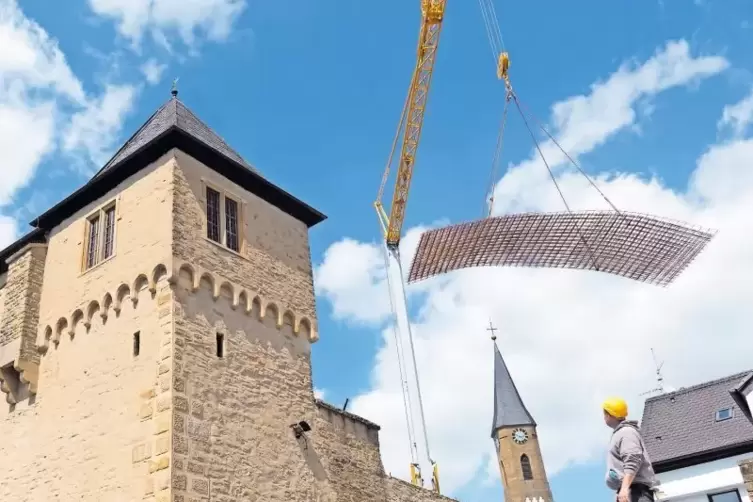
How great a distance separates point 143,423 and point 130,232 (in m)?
4.20

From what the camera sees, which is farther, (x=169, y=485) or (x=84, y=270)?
(x=84, y=270)

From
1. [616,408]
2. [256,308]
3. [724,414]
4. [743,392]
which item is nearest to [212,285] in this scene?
[256,308]

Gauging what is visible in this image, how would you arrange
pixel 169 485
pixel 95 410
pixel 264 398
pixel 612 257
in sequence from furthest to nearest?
pixel 612 257
pixel 264 398
pixel 95 410
pixel 169 485

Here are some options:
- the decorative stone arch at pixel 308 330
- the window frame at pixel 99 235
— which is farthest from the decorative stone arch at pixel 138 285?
the decorative stone arch at pixel 308 330

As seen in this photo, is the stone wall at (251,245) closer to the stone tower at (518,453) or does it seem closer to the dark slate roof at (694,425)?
the dark slate roof at (694,425)

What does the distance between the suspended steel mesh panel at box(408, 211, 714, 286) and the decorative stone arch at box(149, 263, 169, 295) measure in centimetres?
2464

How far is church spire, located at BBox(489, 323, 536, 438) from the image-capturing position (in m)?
56.2

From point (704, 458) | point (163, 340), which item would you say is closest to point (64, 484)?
point (163, 340)

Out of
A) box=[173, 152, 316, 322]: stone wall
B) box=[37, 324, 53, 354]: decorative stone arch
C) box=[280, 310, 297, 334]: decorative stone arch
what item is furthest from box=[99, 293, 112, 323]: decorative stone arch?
box=[280, 310, 297, 334]: decorative stone arch

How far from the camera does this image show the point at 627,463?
5.47 metres

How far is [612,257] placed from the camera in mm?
36281

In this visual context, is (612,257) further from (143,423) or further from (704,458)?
(143,423)

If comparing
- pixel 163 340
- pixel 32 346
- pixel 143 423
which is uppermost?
pixel 32 346

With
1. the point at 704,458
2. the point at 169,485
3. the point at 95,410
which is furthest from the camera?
A: the point at 704,458
